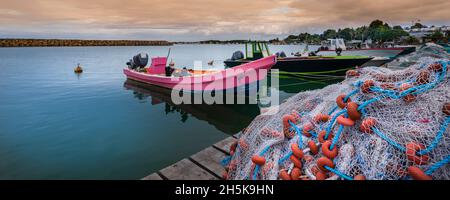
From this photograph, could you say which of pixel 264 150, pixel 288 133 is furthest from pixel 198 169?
pixel 288 133

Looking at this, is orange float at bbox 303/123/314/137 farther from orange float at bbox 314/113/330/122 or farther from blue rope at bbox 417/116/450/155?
blue rope at bbox 417/116/450/155

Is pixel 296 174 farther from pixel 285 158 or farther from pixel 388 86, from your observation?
pixel 388 86

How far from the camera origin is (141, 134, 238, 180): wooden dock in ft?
12.8

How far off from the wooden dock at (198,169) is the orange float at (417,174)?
8.23 feet

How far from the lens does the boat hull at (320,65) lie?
1898 centimetres

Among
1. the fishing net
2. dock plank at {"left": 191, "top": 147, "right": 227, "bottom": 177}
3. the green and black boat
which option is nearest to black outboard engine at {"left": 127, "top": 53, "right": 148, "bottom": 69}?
the green and black boat

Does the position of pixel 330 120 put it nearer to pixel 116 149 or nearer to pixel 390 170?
pixel 390 170

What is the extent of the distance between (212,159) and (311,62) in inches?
683

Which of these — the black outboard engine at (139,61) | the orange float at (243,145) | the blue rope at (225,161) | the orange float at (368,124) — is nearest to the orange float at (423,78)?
the orange float at (368,124)

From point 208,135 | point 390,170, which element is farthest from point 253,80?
point 390,170

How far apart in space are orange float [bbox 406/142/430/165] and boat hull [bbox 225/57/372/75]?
18.1m
